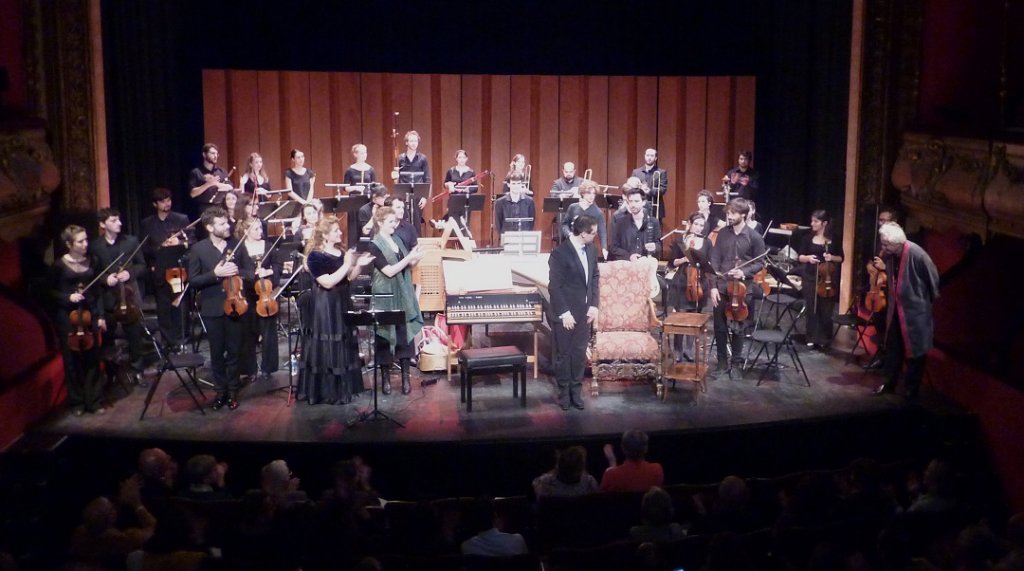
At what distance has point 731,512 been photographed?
6.06m

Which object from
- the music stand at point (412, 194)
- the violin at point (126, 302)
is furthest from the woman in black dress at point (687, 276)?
the violin at point (126, 302)

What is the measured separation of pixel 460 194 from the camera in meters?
13.2

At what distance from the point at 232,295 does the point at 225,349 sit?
55cm

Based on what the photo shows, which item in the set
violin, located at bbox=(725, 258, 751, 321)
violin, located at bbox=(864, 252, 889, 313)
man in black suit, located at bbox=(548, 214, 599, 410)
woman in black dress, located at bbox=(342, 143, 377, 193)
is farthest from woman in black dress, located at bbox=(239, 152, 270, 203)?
violin, located at bbox=(864, 252, 889, 313)

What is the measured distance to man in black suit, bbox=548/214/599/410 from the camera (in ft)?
29.7

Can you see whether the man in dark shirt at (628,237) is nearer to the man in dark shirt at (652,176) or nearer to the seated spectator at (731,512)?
the man in dark shirt at (652,176)

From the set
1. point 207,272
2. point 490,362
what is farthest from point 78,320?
point 490,362

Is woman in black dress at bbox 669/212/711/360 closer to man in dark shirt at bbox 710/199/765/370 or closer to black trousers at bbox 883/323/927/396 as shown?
man in dark shirt at bbox 710/199/765/370

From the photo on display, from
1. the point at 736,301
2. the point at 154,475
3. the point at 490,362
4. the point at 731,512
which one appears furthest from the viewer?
the point at 736,301

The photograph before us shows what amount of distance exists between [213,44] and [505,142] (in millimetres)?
4345

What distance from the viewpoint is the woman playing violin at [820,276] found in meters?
10.7

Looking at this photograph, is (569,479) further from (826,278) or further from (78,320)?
(826,278)

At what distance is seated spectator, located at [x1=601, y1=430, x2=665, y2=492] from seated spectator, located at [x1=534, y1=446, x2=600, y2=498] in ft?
0.54

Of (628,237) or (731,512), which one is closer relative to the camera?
(731,512)
